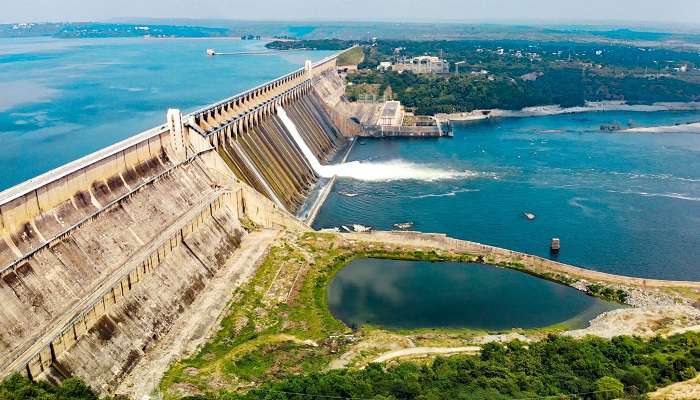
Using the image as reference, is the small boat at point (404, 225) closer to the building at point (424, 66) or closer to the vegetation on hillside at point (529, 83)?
the vegetation on hillside at point (529, 83)

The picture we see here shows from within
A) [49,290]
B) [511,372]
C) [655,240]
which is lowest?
[655,240]

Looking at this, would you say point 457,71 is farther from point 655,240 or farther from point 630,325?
point 630,325

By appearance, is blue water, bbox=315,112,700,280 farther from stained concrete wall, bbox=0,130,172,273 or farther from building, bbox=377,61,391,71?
building, bbox=377,61,391,71

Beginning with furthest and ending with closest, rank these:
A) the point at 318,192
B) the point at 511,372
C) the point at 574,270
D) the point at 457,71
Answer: the point at 457,71 → the point at 318,192 → the point at 574,270 → the point at 511,372

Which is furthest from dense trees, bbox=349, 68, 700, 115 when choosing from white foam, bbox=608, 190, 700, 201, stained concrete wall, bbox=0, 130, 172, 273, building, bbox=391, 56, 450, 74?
stained concrete wall, bbox=0, 130, 172, 273

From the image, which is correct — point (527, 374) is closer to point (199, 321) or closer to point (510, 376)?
point (510, 376)

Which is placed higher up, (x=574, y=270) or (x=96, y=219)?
(x=96, y=219)

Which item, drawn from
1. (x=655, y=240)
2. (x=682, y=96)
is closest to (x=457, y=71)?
(x=682, y=96)
